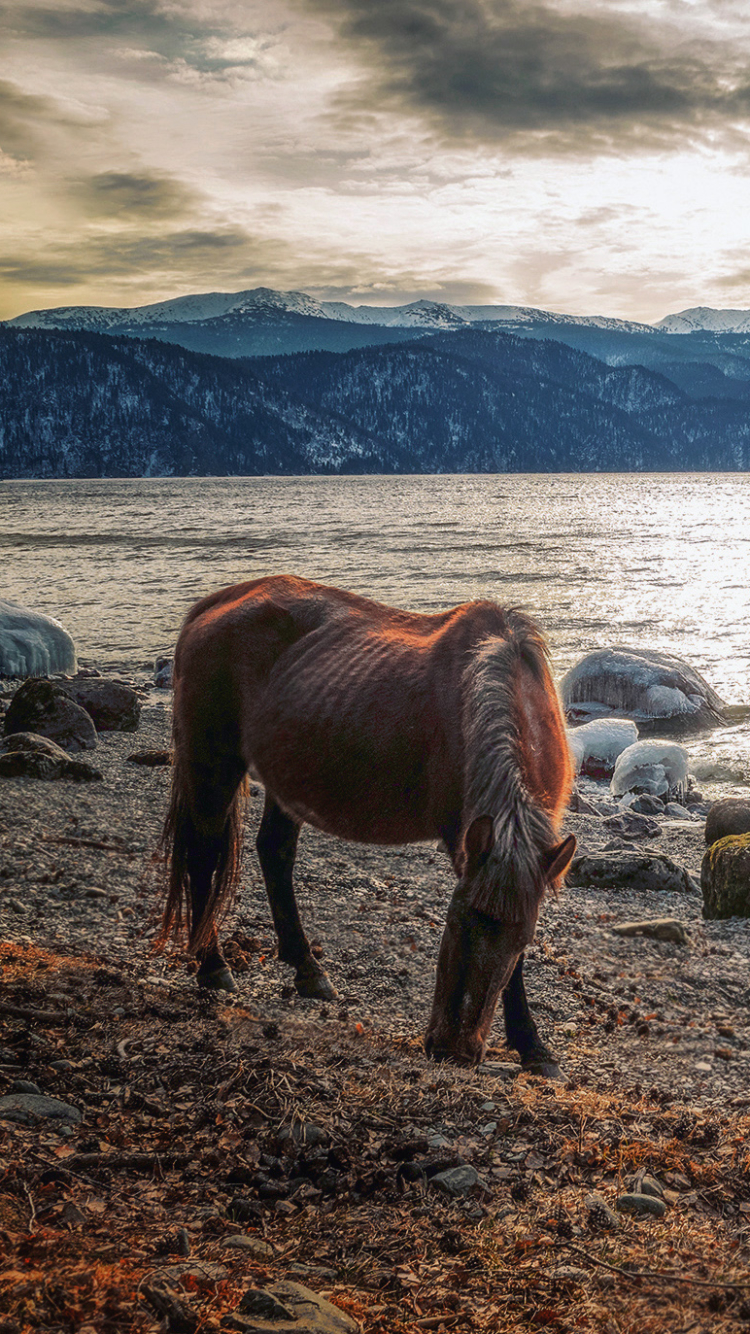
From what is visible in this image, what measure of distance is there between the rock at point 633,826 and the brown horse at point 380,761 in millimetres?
5439

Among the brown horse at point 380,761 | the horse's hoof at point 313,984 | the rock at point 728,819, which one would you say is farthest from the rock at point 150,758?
the rock at point 728,819

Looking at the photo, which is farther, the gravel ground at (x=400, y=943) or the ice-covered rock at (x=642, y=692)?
the ice-covered rock at (x=642, y=692)

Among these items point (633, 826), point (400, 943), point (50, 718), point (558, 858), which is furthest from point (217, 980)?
point (50, 718)

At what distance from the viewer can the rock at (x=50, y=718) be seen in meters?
11.6

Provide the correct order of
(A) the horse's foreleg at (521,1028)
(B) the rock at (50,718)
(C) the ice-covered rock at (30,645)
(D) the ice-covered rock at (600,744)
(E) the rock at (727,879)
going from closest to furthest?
(A) the horse's foreleg at (521,1028), (E) the rock at (727,879), (B) the rock at (50,718), (D) the ice-covered rock at (600,744), (C) the ice-covered rock at (30,645)

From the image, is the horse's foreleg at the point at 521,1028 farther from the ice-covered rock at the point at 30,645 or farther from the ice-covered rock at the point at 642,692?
the ice-covered rock at the point at 30,645

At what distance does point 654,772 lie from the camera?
1212 cm

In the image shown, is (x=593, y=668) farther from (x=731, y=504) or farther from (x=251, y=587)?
(x=731, y=504)

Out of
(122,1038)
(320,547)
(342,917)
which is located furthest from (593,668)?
(320,547)

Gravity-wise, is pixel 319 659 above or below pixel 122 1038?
above

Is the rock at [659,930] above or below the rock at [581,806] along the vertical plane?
above

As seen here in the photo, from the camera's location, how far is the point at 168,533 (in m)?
61.2

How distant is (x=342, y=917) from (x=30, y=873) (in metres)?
2.50

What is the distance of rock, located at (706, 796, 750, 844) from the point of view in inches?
330
